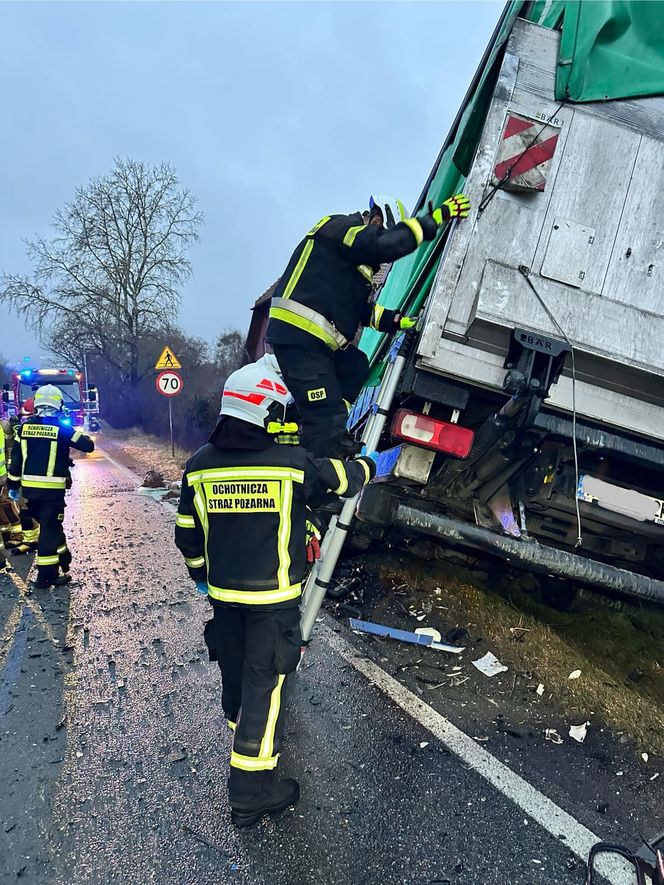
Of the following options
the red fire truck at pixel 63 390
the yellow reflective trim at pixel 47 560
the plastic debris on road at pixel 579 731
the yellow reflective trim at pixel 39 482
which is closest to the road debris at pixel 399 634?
the plastic debris on road at pixel 579 731

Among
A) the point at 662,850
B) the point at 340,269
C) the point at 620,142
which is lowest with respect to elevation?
the point at 662,850

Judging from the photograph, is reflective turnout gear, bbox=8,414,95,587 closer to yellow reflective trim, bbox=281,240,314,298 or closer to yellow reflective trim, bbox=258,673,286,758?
yellow reflective trim, bbox=281,240,314,298

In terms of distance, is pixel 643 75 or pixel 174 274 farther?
pixel 174 274

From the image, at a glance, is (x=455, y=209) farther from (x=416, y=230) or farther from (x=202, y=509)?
(x=202, y=509)

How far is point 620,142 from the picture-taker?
102 inches

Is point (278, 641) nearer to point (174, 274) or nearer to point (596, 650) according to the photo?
point (596, 650)

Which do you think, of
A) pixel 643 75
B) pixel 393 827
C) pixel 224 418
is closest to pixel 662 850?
pixel 393 827

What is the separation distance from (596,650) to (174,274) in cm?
2914

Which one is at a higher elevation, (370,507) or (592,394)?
(592,394)

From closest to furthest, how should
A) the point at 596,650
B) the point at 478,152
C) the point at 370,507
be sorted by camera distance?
the point at 478,152
the point at 370,507
the point at 596,650

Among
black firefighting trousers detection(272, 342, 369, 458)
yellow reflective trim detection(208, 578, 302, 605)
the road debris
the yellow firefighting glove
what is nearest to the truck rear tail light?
black firefighting trousers detection(272, 342, 369, 458)

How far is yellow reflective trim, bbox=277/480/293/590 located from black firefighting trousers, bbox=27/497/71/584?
3183 mm

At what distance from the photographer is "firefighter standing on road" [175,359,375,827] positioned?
2.07 meters

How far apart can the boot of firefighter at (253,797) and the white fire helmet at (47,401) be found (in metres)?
3.91
